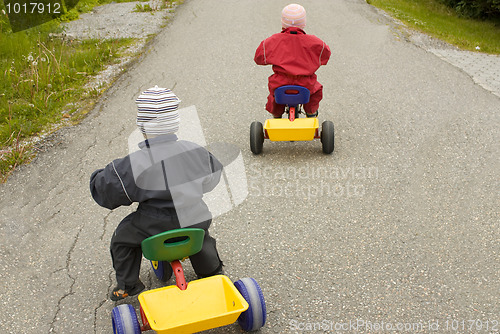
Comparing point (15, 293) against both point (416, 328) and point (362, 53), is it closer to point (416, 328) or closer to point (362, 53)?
point (416, 328)

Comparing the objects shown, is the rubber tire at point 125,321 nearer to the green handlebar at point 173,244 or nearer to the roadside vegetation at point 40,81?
the green handlebar at point 173,244

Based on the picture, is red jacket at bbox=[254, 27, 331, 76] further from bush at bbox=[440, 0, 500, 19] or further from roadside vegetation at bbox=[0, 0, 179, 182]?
bush at bbox=[440, 0, 500, 19]

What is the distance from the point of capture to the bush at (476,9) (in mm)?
11523

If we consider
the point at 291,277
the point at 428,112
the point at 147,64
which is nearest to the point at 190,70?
the point at 147,64

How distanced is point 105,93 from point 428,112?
3963 millimetres

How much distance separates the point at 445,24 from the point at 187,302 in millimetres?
9778

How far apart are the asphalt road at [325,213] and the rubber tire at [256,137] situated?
0.39 feet

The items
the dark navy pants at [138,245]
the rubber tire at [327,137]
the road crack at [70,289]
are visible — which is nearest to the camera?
the dark navy pants at [138,245]

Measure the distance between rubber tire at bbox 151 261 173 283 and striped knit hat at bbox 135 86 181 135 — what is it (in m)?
0.96

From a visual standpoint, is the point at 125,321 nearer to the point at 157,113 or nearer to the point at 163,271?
the point at 163,271

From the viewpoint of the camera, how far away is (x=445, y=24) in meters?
11.1

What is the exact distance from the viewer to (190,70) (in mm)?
7871

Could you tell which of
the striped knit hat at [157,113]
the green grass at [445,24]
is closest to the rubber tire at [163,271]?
the striped knit hat at [157,113]

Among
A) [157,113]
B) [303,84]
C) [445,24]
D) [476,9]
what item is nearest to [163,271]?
[157,113]
